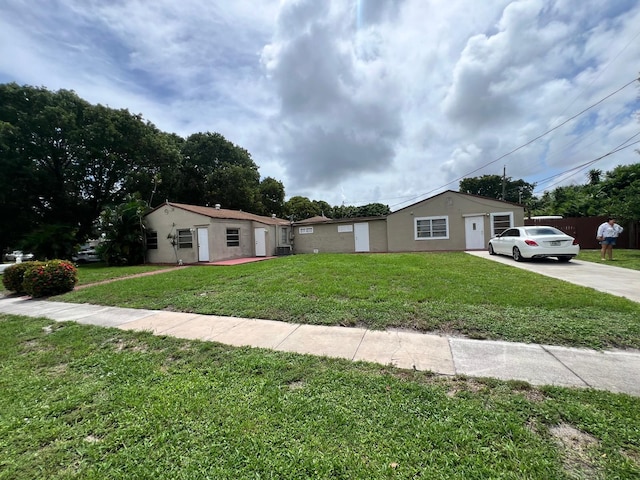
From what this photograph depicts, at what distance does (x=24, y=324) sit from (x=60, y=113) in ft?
71.4

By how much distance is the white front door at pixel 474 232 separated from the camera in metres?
17.0

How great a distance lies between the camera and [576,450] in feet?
6.25

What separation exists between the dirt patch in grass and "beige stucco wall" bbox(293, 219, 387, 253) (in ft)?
56.2

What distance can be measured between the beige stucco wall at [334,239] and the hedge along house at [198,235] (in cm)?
283

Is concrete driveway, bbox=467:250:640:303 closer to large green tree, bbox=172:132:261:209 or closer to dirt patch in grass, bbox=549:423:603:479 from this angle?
dirt patch in grass, bbox=549:423:603:479

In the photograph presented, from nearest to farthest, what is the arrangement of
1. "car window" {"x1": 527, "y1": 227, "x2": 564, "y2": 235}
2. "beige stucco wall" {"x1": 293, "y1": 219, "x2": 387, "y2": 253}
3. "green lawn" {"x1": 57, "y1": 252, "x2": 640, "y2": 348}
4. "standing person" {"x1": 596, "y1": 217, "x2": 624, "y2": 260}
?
"green lawn" {"x1": 57, "y1": 252, "x2": 640, "y2": 348}, "car window" {"x1": 527, "y1": 227, "x2": 564, "y2": 235}, "standing person" {"x1": 596, "y1": 217, "x2": 624, "y2": 260}, "beige stucco wall" {"x1": 293, "y1": 219, "x2": 387, "y2": 253}

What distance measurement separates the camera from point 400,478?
5.58 feet

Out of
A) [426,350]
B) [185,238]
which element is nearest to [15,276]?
[185,238]

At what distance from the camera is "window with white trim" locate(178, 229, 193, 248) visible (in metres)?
17.2

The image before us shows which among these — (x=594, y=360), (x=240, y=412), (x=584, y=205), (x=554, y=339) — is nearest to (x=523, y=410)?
(x=594, y=360)

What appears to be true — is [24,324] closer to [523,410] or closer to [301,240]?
[523,410]

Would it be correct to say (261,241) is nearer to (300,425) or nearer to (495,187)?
(300,425)

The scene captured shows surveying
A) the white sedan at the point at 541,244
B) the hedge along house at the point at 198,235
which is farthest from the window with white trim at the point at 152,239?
the white sedan at the point at 541,244

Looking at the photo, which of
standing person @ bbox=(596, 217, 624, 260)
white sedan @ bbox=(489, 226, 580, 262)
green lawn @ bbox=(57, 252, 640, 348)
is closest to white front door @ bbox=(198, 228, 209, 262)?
green lawn @ bbox=(57, 252, 640, 348)
